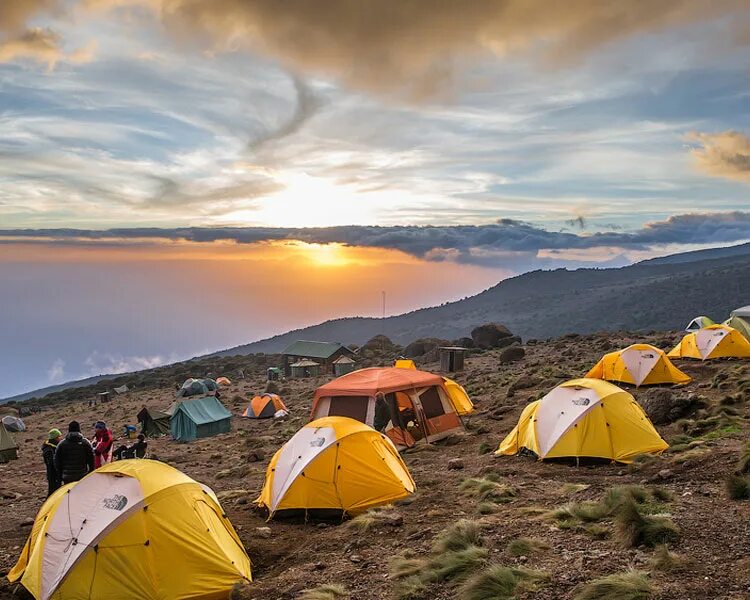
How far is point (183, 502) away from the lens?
30.1 feet

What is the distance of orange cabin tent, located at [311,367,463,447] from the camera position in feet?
58.6

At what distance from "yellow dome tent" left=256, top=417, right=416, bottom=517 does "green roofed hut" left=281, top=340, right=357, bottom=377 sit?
45.1 m

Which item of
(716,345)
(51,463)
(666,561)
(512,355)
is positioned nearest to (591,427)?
(666,561)

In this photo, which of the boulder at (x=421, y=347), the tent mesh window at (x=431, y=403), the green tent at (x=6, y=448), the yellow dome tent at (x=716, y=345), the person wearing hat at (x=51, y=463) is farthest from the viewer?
the boulder at (x=421, y=347)

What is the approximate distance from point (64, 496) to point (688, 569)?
338 inches

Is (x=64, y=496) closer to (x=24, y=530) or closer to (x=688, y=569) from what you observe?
(x=24, y=530)

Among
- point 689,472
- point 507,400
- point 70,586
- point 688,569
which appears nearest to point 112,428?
point 507,400

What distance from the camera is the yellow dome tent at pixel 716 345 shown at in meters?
27.7

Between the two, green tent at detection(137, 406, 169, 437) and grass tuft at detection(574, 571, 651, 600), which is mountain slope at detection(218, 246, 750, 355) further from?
grass tuft at detection(574, 571, 651, 600)

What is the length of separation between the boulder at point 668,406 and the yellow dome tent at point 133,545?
1229 centimetres

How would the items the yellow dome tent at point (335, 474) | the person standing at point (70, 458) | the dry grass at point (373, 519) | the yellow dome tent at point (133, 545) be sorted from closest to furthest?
the yellow dome tent at point (133, 545), the dry grass at point (373, 519), the yellow dome tent at point (335, 474), the person standing at point (70, 458)

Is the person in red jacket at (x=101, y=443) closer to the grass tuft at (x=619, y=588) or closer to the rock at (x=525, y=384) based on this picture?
the grass tuft at (x=619, y=588)

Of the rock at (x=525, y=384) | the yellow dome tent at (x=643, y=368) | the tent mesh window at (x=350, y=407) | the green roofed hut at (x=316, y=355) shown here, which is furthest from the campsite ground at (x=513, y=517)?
the green roofed hut at (x=316, y=355)

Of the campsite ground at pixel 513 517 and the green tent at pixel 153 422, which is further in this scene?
the green tent at pixel 153 422
